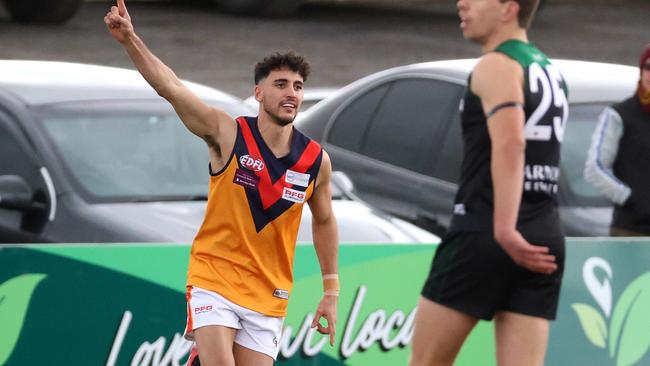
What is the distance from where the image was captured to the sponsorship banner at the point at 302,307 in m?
6.35

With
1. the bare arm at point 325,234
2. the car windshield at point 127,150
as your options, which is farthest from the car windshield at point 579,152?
the bare arm at point 325,234

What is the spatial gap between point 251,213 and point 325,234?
0.36 metres

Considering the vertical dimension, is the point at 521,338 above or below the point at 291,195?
below

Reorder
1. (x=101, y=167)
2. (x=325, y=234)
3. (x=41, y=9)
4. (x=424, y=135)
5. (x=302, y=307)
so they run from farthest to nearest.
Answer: (x=41, y=9)
(x=424, y=135)
(x=101, y=167)
(x=302, y=307)
(x=325, y=234)

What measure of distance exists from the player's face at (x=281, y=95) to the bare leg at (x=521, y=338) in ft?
4.05

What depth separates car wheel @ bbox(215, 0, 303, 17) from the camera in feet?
72.1

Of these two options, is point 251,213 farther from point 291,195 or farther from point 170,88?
point 170,88

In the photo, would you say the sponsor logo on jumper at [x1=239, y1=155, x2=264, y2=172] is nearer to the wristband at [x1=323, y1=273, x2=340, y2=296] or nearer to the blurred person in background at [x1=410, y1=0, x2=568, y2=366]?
the wristband at [x1=323, y1=273, x2=340, y2=296]

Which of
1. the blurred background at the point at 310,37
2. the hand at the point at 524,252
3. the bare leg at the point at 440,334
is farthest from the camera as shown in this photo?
the blurred background at the point at 310,37

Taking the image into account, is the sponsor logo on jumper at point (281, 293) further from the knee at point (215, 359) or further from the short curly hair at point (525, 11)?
the short curly hair at point (525, 11)

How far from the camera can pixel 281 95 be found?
5762mm

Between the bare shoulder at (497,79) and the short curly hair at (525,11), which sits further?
the short curly hair at (525,11)

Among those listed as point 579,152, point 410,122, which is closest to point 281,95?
point 579,152

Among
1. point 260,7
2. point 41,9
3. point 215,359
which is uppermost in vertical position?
point 260,7
